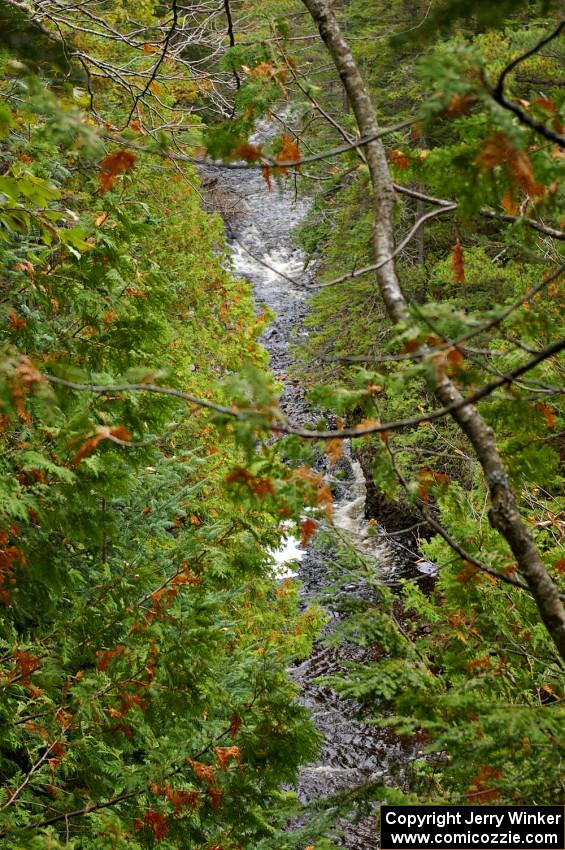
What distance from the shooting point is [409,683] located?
3240 mm

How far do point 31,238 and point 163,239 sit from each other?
7.13m

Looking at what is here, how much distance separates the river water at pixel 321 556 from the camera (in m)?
8.26

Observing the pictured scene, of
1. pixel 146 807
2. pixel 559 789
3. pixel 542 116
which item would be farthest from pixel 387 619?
pixel 542 116

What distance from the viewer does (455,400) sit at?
2.67 m

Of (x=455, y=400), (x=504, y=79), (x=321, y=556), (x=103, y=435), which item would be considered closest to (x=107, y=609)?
(x=103, y=435)

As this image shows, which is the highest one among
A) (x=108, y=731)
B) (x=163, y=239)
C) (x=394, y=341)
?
(x=163, y=239)

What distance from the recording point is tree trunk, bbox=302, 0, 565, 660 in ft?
8.65

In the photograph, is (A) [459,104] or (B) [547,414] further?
(B) [547,414]

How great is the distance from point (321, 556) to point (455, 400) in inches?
442

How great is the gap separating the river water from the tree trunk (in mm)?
398

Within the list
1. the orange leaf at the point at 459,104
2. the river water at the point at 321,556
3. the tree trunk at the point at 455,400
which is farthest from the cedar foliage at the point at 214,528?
the river water at the point at 321,556

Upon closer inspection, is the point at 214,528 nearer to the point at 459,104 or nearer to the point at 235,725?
the point at 235,725

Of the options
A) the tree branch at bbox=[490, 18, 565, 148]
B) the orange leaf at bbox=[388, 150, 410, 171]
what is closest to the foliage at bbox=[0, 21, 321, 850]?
the orange leaf at bbox=[388, 150, 410, 171]

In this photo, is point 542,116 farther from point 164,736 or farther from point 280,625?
point 280,625
